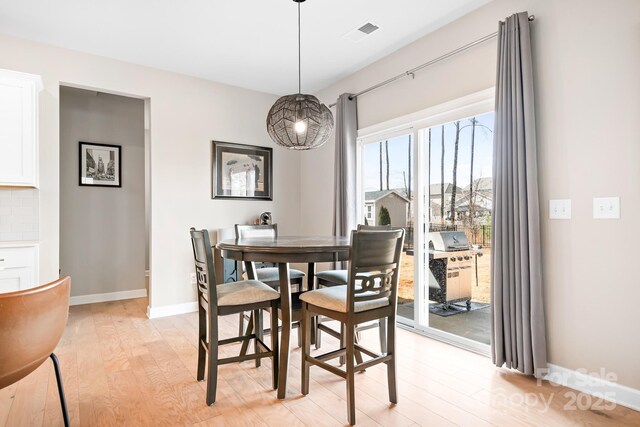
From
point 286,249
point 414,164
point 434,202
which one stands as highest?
point 414,164

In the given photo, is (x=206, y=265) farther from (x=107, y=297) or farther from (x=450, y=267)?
(x=107, y=297)

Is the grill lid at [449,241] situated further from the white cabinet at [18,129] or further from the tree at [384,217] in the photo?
the white cabinet at [18,129]

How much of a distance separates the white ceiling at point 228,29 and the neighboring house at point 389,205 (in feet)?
4.26

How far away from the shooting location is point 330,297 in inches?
78.0

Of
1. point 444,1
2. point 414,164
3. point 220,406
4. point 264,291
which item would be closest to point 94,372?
point 220,406

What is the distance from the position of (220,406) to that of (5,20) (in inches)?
138

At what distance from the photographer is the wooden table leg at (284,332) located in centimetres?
206

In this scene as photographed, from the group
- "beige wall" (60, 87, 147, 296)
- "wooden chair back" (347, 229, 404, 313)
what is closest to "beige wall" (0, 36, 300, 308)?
"beige wall" (60, 87, 147, 296)

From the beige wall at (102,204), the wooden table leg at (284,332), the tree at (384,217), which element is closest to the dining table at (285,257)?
the wooden table leg at (284,332)

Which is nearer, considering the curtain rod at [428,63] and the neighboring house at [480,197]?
the curtain rod at [428,63]

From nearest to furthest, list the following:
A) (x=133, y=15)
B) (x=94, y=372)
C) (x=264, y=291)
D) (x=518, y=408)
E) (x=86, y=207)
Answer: (x=518, y=408) → (x=264, y=291) → (x=94, y=372) → (x=133, y=15) → (x=86, y=207)

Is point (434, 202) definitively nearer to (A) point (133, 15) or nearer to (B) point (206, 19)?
(B) point (206, 19)

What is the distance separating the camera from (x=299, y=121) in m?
2.54

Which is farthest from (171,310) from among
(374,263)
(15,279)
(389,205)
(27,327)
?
(374,263)
